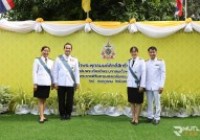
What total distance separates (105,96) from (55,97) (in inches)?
44.2

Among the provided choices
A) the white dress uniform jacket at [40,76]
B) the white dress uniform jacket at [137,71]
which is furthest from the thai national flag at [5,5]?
the white dress uniform jacket at [137,71]

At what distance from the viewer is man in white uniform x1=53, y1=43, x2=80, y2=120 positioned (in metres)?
9.14

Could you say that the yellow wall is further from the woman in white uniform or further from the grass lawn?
the woman in white uniform

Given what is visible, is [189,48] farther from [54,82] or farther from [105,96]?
[54,82]

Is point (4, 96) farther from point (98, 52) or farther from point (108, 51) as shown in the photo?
point (108, 51)

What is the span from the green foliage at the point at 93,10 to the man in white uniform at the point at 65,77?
439 cm

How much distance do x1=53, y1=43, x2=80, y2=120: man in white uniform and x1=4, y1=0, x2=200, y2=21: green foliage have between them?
173 inches

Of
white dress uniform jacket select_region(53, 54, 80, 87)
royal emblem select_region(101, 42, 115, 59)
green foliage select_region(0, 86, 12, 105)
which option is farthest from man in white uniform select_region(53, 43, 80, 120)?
green foliage select_region(0, 86, 12, 105)

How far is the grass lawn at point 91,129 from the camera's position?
7799 millimetres

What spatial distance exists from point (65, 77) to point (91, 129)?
1.32 meters

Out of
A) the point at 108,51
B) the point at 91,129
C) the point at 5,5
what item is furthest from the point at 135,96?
the point at 5,5

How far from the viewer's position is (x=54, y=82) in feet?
30.2

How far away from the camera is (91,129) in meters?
8.45

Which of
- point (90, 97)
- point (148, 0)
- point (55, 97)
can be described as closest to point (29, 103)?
point (55, 97)
